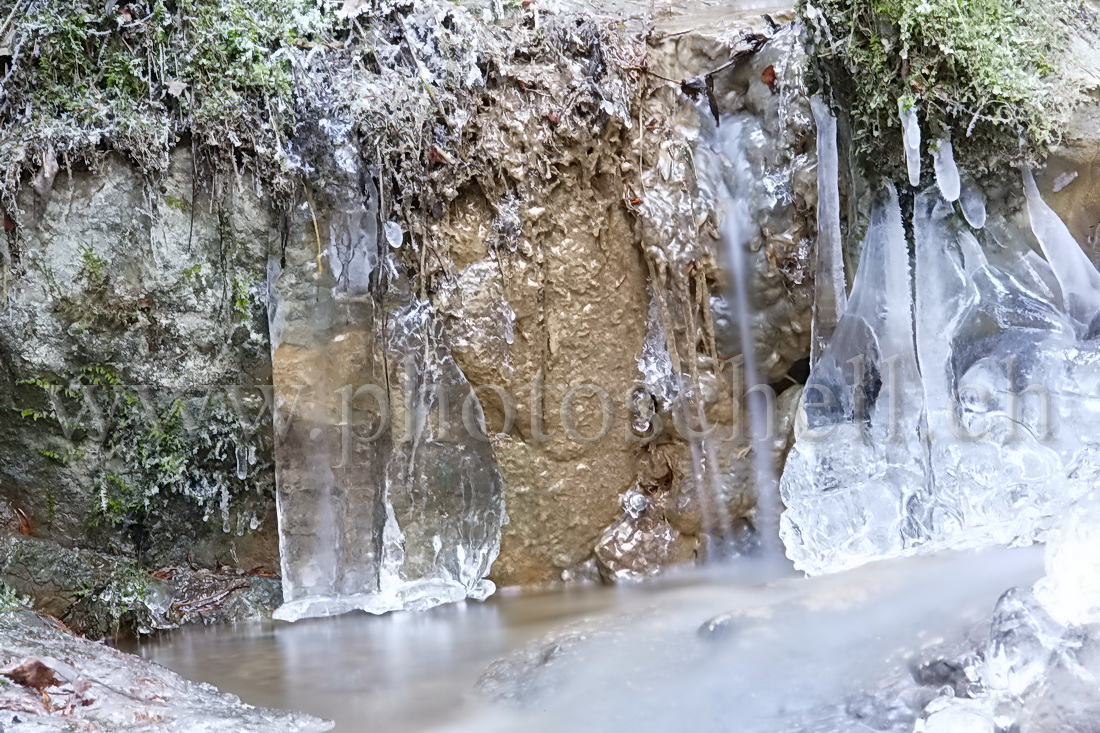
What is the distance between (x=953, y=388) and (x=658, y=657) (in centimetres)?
187

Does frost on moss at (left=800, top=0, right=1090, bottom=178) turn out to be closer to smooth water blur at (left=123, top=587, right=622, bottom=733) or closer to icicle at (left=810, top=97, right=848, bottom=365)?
icicle at (left=810, top=97, right=848, bottom=365)

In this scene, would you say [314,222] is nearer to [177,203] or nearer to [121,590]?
[177,203]

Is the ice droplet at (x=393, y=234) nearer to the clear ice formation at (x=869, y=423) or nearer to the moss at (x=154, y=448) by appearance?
the moss at (x=154, y=448)

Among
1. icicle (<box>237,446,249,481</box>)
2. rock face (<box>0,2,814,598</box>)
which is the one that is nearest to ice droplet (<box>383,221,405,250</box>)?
rock face (<box>0,2,814,598</box>)

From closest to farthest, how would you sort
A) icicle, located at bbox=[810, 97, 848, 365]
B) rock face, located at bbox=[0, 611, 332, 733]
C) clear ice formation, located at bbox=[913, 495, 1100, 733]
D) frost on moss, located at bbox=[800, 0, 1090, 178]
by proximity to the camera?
clear ice formation, located at bbox=[913, 495, 1100, 733], rock face, located at bbox=[0, 611, 332, 733], frost on moss, located at bbox=[800, 0, 1090, 178], icicle, located at bbox=[810, 97, 848, 365]

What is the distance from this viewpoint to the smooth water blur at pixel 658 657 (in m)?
2.51

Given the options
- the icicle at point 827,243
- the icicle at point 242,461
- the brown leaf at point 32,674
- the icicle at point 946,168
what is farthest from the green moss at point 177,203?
the icicle at point 946,168

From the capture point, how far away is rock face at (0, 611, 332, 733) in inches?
97.0

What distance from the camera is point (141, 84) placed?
3953mm

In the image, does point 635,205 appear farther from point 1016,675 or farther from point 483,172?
point 1016,675

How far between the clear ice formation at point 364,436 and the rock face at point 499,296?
3cm

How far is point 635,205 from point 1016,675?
2.56m

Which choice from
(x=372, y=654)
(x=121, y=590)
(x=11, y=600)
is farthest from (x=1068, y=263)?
(x=11, y=600)

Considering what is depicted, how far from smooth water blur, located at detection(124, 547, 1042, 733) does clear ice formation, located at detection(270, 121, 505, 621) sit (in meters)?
0.33
